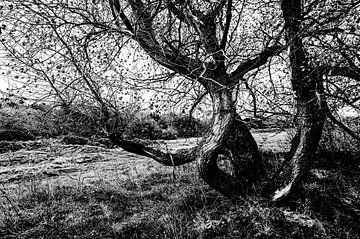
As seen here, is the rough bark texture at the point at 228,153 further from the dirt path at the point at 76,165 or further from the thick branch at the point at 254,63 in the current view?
the dirt path at the point at 76,165

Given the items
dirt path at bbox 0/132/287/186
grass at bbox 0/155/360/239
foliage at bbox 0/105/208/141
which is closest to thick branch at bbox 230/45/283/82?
foliage at bbox 0/105/208/141

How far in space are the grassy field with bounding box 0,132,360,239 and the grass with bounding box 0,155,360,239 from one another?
0.04ft

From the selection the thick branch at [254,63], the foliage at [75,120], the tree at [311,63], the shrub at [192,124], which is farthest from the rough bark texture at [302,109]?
the foliage at [75,120]

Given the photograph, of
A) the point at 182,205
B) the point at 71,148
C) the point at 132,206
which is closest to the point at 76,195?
the point at 71,148

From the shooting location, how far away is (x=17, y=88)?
3.54 m

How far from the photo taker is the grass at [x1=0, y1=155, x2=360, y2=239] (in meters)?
3.75

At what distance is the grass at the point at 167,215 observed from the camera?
3.75 metres

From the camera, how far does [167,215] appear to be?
13.5 feet

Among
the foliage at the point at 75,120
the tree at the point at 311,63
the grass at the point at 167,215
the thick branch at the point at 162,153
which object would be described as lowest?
the grass at the point at 167,215

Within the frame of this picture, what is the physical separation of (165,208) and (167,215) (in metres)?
0.21

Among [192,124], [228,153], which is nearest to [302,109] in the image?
[228,153]

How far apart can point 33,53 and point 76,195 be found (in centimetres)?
301

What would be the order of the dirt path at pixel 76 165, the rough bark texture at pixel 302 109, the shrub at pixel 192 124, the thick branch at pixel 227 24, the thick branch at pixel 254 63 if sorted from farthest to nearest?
1. the dirt path at pixel 76 165
2. the shrub at pixel 192 124
3. the thick branch at pixel 227 24
4. the thick branch at pixel 254 63
5. the rough bark texture at pixel 302 109

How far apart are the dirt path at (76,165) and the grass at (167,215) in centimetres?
101
